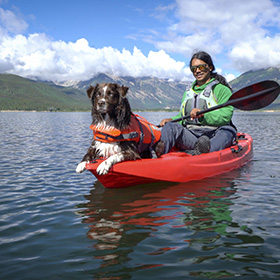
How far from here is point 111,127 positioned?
643 centimetres

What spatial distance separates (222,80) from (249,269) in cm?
627

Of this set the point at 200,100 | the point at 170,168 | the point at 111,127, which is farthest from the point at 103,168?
the point at 200,100

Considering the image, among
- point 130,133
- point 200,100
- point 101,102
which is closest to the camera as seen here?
point 101,102

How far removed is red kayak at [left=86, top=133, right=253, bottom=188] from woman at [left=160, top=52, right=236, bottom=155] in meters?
0.40

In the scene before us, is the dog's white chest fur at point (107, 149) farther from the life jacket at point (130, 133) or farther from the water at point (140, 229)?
the water at point (140, 229)

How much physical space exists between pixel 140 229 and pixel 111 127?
94.0 inches

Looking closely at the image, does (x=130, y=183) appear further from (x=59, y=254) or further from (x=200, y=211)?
(x=59, y=254)

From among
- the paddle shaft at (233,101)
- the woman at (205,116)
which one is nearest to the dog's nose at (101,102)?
the woman at (205,116)

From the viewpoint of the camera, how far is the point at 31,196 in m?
7.20

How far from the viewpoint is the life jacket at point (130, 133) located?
21.1 feet

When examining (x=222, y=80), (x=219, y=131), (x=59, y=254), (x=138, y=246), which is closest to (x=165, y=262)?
(x=138, y=246)

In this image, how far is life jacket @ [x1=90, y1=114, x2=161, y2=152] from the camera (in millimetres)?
6441

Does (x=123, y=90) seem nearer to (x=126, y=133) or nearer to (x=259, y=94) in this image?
(x=126, y=133)

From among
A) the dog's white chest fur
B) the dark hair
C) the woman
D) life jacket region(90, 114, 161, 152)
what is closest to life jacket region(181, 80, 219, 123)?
the woman
